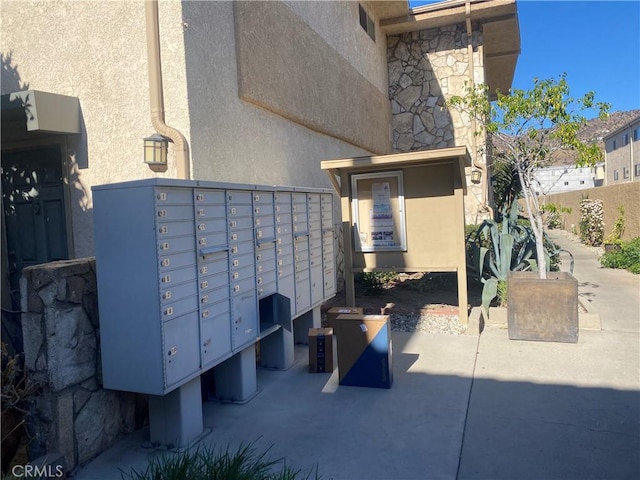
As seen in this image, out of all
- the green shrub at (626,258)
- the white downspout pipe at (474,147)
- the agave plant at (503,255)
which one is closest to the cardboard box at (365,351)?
the agave plant at (503,255)

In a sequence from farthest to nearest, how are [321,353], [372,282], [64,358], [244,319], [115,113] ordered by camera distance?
[372,282] < [115,113] < [321,353] < [244,319] < [64,358]

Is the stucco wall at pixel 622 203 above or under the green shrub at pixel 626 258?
above

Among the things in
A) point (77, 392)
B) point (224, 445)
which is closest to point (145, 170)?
point (77, 392)

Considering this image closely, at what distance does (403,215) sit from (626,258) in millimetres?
7570

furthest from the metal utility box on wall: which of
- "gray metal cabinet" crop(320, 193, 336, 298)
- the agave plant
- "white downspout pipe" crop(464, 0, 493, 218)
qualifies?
"white downspout pipe" crop(464, 0, 493, 218)

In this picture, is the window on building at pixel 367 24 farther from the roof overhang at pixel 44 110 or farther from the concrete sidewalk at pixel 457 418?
the concrete sidewalk at pixel 457 418

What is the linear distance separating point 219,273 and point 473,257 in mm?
5331

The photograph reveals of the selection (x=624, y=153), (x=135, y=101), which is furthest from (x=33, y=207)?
(x=624, y=153)

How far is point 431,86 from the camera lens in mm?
13633

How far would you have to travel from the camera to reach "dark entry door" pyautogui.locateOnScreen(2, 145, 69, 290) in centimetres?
652

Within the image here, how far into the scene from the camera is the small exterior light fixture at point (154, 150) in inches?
210

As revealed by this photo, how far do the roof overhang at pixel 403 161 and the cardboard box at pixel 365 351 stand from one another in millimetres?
2636

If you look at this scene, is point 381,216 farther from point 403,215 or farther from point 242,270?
point 242,270

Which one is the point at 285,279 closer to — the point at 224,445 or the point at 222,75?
the point at 224,445
